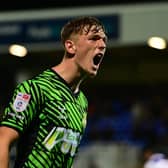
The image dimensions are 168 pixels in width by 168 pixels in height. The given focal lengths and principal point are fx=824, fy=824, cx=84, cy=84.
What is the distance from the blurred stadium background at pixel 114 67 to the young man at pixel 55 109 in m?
9.21

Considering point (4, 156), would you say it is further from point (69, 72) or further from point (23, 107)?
point (69, 72)

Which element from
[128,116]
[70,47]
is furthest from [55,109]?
[128,116]

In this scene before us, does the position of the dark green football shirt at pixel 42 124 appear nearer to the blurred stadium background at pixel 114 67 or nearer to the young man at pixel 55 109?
the young man at pixel 55 109

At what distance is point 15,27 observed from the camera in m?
15.8

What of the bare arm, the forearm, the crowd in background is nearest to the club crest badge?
the bare arm

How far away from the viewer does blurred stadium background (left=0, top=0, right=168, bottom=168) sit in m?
14.8

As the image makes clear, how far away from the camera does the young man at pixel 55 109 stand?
4520 millimetres

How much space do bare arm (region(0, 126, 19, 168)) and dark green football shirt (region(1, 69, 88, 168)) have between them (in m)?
0.03

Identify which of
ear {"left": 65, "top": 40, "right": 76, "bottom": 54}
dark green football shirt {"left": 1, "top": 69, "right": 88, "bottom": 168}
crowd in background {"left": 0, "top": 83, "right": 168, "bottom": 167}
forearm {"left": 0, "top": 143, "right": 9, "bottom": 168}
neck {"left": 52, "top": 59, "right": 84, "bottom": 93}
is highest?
crowd in background {"left": 0, "top": 83, "right": 168, "bottom": 167}

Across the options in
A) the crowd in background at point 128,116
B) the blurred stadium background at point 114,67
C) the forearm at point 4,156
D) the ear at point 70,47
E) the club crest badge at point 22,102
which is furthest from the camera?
the crowd in background at point 128,116

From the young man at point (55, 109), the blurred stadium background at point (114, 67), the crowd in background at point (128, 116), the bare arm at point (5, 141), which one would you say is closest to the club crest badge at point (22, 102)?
the young man at point (55, 109)

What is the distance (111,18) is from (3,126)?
10.9 m

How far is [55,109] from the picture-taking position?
15.2ft

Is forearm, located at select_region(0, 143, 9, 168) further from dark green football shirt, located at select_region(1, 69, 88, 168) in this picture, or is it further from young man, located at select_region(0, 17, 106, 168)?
dark green football shirt, located at select_region(1, 69, 88, 168)
